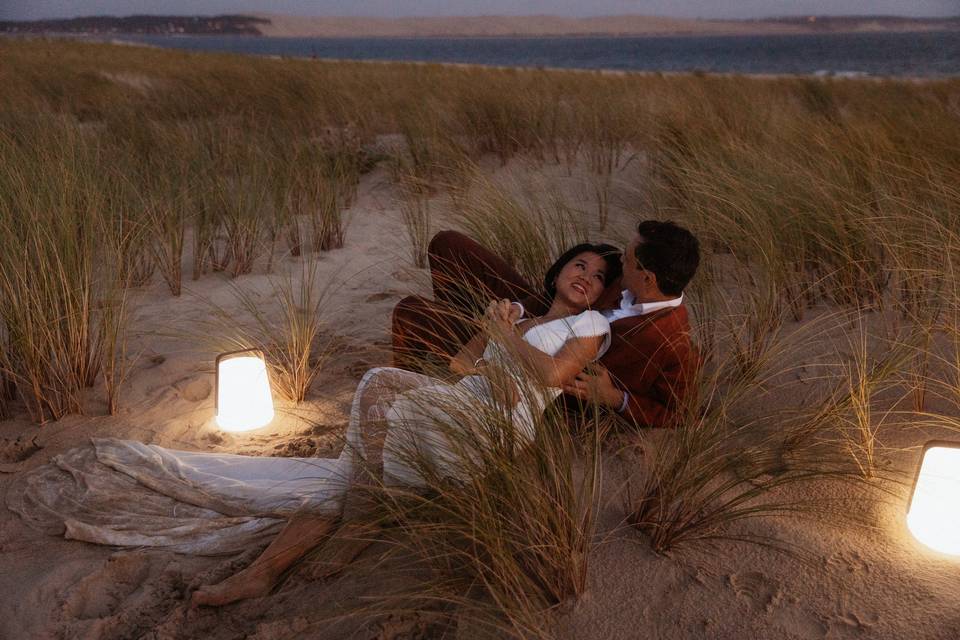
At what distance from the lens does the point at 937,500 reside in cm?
170

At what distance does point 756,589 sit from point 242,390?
68.3 inches

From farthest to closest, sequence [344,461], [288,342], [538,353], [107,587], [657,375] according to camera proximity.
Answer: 1. [288,342]
2. [657,375]
3. [538,353]
4. [344,461]
5. [107,587]

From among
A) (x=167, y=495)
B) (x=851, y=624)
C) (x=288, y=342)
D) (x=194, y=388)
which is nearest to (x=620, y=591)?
(x=851, y=624)

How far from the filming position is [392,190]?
576 cm

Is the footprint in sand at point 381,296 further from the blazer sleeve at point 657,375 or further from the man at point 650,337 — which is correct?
the blazer sleeve at point 657,375

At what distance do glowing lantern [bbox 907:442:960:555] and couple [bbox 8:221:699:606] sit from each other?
0.64m

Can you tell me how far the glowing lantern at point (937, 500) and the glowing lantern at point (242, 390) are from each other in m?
1.98

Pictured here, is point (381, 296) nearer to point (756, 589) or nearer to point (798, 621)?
point (756, 589)

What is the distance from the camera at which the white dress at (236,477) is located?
1.89 m

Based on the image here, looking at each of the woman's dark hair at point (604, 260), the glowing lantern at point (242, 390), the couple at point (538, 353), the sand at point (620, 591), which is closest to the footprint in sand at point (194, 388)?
the glowing lantern at point (242, 390)

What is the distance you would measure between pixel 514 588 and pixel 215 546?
0.94 meters

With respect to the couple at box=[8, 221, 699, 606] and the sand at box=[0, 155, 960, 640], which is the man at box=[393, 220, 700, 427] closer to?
the couple at box=[8, 221, 699, 606]

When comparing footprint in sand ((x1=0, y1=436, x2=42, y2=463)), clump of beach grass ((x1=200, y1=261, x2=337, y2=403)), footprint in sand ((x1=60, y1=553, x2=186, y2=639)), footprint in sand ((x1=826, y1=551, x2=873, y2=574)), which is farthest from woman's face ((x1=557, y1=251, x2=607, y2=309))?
footprint in sand ((x1=0, y1=436, x2=42, y2=463))

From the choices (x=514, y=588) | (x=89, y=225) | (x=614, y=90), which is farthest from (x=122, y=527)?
(x=614, y=90)
